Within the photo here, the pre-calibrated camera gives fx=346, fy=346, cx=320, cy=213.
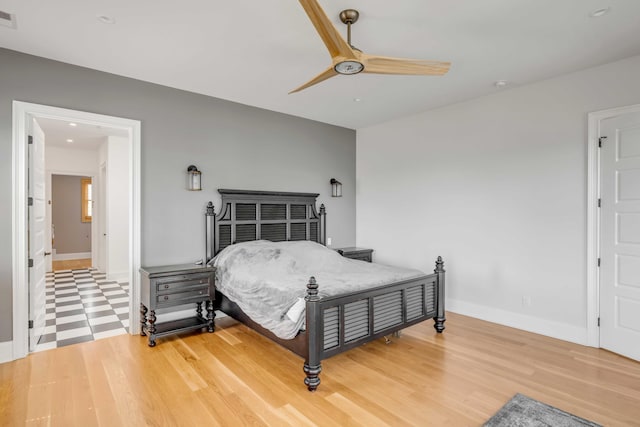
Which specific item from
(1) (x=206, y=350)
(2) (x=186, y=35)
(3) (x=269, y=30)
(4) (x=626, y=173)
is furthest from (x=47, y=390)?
(4) (x=626, y=173)

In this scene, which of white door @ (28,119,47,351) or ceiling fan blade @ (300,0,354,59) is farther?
white door @ (28,119,47,351)

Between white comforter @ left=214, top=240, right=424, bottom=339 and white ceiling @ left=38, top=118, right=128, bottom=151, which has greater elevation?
white ceiling @ left=38, top=118, right=128, bottom=151

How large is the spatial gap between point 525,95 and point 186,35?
12.1 ft

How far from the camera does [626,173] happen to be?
330cm

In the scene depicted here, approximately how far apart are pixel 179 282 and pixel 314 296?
177cm

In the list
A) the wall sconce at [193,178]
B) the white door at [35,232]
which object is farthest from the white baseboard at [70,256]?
the wall sconce at [193,178]

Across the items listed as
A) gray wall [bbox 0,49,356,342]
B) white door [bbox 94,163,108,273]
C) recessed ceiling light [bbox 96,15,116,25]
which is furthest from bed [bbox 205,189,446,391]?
white door [bbox 94,163,108,273]

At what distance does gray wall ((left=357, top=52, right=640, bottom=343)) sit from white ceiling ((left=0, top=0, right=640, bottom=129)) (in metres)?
0.35

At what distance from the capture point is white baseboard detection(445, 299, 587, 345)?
3674 mm

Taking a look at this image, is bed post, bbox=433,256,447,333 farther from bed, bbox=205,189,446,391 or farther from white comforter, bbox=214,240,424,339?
white comforter, bbox=214,240,424,339

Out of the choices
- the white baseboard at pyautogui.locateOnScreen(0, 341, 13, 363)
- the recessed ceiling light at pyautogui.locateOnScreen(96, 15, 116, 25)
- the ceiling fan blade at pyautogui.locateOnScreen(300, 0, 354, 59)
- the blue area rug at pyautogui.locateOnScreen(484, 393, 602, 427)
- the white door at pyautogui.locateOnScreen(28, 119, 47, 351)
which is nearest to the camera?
the ceiling fan blade at pyautogui.locateOnScreen(300, 0, 354, 59)

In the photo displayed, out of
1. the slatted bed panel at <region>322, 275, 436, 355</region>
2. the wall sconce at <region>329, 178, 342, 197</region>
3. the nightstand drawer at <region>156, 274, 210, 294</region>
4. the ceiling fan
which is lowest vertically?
the slatted bed panel at <region>322, 275, 436, 355</region>

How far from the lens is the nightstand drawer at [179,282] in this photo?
141 inches

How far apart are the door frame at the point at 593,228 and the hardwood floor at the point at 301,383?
29 centimetres
